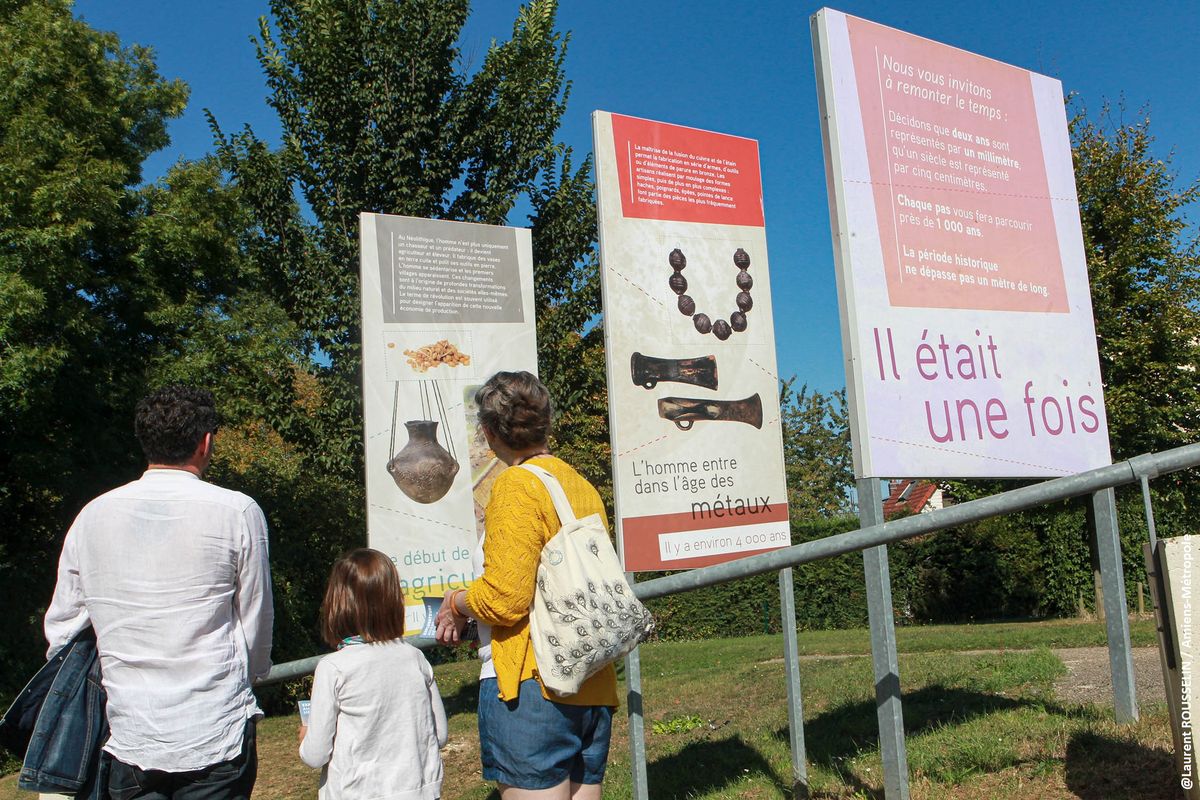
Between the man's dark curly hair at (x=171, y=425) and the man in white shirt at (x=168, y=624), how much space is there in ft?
0.05

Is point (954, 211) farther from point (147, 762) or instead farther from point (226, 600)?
point (147, 762)

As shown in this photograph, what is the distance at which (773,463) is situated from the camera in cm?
527

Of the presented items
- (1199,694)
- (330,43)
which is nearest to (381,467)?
(1199,694)

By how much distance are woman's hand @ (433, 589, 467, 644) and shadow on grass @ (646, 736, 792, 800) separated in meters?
2.41

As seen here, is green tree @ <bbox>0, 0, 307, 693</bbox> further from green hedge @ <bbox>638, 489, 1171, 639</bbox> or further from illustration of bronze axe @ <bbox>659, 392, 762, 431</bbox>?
green hedge @ <bbox>638, 489, 1171, 639</bbox>

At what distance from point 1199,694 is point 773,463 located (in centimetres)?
288

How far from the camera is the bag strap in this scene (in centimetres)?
261

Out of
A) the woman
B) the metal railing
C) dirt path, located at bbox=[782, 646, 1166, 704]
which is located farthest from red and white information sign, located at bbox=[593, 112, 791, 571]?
the woman

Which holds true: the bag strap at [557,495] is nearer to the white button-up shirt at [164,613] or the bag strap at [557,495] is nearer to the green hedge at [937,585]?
the white button-up shirt at [164,613]

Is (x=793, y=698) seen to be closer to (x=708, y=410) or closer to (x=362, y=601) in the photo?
(x=708, y=410)

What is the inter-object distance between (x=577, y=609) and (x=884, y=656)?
1.78 m

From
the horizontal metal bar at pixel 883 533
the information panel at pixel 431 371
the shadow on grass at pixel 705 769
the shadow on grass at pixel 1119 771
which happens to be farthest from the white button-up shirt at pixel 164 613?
the information panel at pixel 431 371

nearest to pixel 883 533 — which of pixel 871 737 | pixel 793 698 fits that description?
pixel 793 698

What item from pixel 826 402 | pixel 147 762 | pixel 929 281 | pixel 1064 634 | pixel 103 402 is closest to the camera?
pixel 147 762
